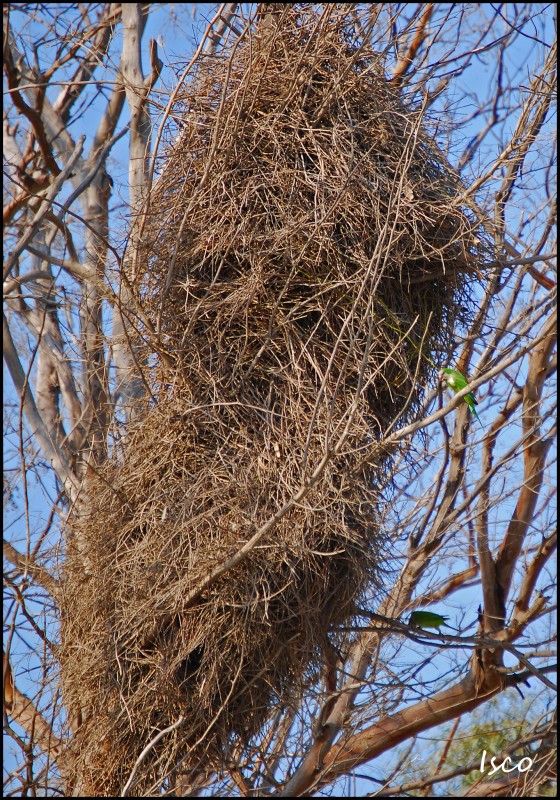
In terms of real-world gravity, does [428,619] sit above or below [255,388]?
below

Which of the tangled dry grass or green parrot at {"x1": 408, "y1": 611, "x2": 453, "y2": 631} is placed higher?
the tangled dry grass

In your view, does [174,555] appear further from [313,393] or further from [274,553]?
[313,393]

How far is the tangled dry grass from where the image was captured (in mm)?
2217

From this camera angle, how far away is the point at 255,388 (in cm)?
240

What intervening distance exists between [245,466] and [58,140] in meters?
2.79

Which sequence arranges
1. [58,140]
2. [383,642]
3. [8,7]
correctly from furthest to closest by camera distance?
1. [58,140]
2. [8,7]
3. [383,642]

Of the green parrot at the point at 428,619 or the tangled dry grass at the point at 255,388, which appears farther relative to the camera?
the green parrot at the point at 428,619

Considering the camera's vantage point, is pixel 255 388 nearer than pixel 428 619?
Yes

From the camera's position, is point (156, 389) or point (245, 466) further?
point (156, 389)

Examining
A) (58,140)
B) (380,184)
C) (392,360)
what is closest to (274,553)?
(392,360)

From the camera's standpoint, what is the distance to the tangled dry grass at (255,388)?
2.22 metres

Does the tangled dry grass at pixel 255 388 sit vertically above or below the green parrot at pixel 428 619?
above

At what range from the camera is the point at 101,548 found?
2387 mm

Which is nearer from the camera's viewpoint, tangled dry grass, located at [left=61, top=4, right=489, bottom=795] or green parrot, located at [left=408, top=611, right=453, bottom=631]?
tangled dry grass, located at [left=61, top=4, right=489, bottom=795]
